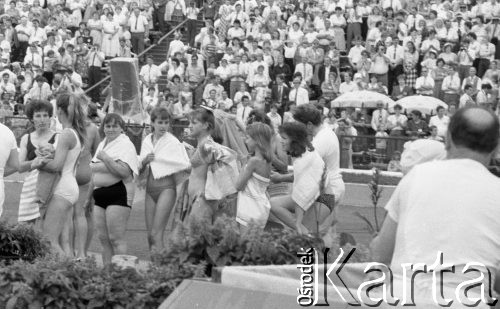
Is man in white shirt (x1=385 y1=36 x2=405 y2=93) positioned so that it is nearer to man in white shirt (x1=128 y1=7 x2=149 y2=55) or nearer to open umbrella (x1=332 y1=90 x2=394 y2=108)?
open umbrella (x1=332 y1=90 x2=394 y2=108)

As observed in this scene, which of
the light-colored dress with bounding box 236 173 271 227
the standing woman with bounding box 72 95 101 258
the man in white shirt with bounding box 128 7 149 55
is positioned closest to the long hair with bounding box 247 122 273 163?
the light-colored dress with bounding box 236 173 271 227

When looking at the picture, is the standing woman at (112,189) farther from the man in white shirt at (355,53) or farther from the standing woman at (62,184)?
the man in white shirt at (355,53)

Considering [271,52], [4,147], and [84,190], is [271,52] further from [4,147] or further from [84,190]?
[4,147]

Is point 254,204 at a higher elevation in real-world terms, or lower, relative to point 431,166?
lower

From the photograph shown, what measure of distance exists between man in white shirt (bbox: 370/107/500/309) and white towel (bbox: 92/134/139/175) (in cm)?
638

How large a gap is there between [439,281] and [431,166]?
0.46m

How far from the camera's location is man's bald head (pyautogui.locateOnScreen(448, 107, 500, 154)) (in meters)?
4.98

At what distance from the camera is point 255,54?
29250 mm

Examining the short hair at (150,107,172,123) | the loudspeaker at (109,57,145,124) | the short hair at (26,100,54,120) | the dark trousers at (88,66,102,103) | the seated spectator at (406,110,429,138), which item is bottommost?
the dark trousers at (88,66,102,103)

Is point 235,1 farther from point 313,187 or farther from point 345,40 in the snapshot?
point 313,187

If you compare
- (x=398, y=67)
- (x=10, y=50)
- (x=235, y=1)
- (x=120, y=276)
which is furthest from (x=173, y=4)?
→ (x=120, y=276)

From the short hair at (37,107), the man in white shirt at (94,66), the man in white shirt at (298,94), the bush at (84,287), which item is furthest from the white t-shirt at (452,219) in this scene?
the man in white shirt at (94,66)

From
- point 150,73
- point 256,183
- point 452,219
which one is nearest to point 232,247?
point 452,219

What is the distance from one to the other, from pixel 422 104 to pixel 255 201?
14615 millimetres
